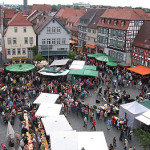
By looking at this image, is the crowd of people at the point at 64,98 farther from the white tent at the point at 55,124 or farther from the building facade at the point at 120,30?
the building facade at the point at 120,30

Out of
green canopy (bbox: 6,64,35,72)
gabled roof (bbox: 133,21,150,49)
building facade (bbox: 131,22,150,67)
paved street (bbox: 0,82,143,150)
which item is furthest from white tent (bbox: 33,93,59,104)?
gabled roof (bbox: 133,21,150,49)

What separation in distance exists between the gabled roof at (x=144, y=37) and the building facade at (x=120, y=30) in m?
0.78

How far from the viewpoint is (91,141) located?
13812mm

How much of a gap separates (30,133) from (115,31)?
2820 centimetres

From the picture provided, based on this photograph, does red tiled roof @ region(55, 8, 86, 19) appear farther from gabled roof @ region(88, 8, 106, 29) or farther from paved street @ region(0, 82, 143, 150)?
paved street @ region(0, 82, 143, 150)

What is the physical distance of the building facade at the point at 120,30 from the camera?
36750 millimetres

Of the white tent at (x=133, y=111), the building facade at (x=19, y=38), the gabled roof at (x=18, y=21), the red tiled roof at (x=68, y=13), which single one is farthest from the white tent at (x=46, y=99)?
the red tiled roof at (x=68, y=13)

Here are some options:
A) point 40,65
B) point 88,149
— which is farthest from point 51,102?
point 40,65

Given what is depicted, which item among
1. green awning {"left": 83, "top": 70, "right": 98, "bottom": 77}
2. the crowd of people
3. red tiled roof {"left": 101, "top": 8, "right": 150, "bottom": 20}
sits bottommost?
the crowd of people

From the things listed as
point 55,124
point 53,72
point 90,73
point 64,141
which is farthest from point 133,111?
point 53,72

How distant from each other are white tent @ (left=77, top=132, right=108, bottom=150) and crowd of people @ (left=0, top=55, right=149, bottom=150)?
1543mm

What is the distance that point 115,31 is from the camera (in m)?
39.6

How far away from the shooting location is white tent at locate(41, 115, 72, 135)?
50.8ft

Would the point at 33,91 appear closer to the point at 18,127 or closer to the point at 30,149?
the point at 18,127
